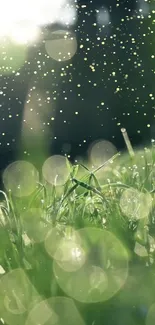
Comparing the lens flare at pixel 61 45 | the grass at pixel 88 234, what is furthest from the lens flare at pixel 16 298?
the lens flare at pixel 61 45

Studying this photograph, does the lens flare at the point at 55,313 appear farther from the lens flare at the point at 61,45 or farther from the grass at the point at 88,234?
the lens flare at the point at 61,45

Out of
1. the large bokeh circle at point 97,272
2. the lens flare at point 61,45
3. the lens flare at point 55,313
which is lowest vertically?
the lens flare at point 61,45

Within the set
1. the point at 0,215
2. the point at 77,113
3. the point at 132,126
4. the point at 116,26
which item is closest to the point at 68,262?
the point at 0,215

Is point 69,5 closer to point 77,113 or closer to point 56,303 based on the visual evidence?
point 77,113

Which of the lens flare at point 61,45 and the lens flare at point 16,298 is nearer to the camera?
the lens flare at point 16,298

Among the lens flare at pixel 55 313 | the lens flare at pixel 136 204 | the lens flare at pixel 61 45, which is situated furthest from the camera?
the lens flare at pixel 61 45

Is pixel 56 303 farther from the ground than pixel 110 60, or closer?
farther from the ground

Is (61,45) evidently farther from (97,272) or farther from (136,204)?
(97,272)

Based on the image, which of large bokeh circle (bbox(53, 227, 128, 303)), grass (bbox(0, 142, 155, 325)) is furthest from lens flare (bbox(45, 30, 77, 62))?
large bokeh circle (bbox(53, 227, 128, 303))

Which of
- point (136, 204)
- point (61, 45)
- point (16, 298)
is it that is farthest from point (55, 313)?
point (61, 45)
